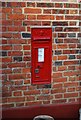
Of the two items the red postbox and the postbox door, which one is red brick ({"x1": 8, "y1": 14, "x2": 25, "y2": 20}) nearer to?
the red postbox

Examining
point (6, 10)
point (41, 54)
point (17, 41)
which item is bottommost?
point (41, 54)

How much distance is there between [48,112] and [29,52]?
3.13 feet

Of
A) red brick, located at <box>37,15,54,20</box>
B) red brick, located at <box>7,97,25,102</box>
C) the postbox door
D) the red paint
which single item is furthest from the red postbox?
the red paint

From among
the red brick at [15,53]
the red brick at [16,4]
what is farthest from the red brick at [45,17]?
the red brick at [15,53]

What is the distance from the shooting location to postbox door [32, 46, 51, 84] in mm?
4051

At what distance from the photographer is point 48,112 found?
4.18 m

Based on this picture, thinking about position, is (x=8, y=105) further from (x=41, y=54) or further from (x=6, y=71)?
(x=41, y=54)

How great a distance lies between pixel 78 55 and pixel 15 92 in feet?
3.63

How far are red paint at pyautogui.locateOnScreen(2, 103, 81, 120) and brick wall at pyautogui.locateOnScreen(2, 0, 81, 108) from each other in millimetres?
75

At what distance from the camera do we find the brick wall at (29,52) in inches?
156

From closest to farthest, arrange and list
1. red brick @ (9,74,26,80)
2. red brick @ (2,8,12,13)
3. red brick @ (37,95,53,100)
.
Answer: red brick @ (2,8,12,13) → red brick @ (9,74,26,80) → red brick @ (37,95,53,100)

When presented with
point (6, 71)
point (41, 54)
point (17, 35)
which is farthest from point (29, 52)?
point (6, 71)

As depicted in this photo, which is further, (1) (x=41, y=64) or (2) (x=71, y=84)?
(2) (x=71, y=84)

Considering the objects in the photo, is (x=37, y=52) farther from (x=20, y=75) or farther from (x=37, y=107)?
(x=37, y=107)
